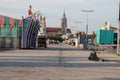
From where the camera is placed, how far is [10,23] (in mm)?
75812

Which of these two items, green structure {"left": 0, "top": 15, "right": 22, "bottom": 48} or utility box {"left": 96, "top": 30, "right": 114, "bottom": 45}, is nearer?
utility box {"left": 96, "top": 30, "right": 114, "bottom": 45}

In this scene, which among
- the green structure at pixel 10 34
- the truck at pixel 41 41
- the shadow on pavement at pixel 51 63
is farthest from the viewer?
the truck at pixel 41 41

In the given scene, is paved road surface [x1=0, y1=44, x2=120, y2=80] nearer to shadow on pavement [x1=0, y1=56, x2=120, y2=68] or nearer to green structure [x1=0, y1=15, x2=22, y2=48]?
shadow on pavement [x1=0, y1=56, x2=120, y2=68]

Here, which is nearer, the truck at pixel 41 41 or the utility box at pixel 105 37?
the utility box at pixel 105 37

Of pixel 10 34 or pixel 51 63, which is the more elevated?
pixel 10 34

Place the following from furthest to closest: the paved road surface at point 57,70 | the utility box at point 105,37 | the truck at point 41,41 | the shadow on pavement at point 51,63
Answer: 1. the truck at point 41,41
2. the utility box at point 105,37
3. the shadow on pavement at point 51,63
4. the paved road surface at point 57,70

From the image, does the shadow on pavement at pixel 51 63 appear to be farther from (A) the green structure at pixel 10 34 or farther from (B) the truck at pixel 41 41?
(B) the truck at pixel 41 41

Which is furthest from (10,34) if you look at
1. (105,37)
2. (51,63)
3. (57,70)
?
(57,70)

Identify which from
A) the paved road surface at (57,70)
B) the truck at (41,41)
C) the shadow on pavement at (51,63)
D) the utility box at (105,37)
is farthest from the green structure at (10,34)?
the paved road surface at (57,70)

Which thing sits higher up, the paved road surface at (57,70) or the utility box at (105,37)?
the utility box at (105,37)

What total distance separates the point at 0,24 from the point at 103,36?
20111mm

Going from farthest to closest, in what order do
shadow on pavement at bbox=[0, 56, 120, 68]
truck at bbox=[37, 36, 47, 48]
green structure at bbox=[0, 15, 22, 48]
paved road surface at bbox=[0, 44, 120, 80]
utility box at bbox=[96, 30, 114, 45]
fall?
truck at bbox=[37, 36, 47, 48] → green structure at bbox=[0, 15, 22, 48] → utility box at bbox=[96, 30, 114, 45] → shadow on pavement at bbox=[0, 56, 120, 68] → paved road surface at bbox=[0, 44, 120, 80]

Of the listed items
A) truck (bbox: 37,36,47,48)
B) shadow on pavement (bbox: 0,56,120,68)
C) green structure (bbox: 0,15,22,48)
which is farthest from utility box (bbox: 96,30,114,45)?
shadow on pavement (bbox: 0,56,120,68)

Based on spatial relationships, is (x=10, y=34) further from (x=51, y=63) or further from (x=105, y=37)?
(x=51, y=63)
